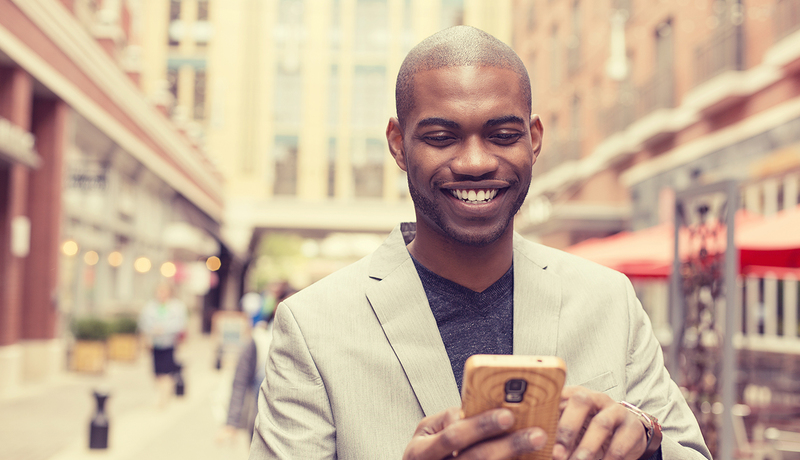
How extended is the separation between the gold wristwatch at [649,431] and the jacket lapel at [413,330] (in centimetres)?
37

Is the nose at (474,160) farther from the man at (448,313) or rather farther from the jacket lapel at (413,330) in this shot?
the jacket lapel at (413,330)

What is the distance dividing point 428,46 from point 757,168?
532 inches

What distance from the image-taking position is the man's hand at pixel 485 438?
113 cm

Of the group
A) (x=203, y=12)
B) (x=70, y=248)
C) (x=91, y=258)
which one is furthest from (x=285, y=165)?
(x=70, y=248)

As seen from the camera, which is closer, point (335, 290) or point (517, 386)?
point (517, 386)

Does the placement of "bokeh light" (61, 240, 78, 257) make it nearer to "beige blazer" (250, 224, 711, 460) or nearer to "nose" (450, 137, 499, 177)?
"beige blazer" (250, 224, 711, 460)

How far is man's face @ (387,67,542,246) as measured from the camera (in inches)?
61.4

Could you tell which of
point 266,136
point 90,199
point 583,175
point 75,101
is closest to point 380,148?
point 266,136

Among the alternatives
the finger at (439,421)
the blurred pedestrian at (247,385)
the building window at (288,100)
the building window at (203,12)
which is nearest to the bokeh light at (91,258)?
the blurred pedestrian at (247,385)

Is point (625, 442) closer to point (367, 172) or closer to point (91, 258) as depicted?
point (91, 258)

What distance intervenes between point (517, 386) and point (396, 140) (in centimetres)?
84

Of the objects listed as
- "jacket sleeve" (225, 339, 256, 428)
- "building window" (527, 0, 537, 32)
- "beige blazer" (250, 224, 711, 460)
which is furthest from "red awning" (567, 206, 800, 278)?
"building window" (527, 0, 537, 32)

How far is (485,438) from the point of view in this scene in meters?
1.16

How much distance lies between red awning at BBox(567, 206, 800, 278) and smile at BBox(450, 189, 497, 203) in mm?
4415
